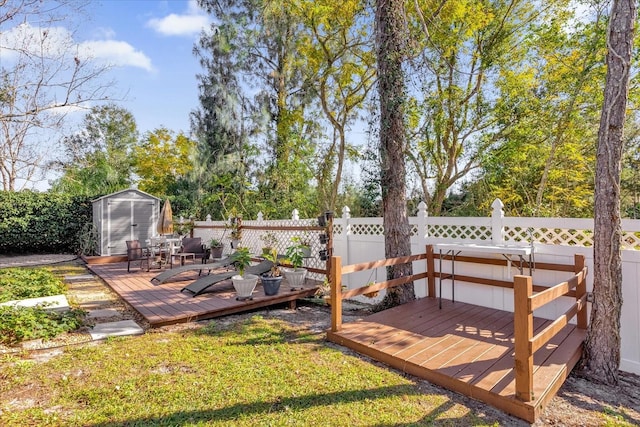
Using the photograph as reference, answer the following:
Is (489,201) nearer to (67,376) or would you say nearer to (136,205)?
(67,376)

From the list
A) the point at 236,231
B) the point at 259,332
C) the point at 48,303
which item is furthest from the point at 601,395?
the point at 236,231

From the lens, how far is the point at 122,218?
10867 mm

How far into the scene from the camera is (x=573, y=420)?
2.36m

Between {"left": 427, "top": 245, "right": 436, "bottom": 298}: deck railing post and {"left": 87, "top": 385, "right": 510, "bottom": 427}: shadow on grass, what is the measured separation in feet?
7.94

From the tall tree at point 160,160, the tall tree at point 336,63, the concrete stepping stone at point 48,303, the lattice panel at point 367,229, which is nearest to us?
the concrete stepping stone at point 48,303

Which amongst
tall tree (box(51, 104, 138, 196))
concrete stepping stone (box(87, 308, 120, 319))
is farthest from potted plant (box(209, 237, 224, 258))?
tall tree (box(51, 104, 138, 196))

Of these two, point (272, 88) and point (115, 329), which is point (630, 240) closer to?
point (115, 329)

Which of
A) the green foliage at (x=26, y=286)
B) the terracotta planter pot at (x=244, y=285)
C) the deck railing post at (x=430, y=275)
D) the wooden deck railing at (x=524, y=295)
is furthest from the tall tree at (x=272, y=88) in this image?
the wooden deck railing at (x=524, y=295)

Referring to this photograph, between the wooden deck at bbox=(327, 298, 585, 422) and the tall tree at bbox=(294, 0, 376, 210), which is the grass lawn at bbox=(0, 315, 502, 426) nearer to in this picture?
the wooden deck at bbox=(327, 298, 585, 422)

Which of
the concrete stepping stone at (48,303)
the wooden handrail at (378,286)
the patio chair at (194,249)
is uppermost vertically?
the patio chair at (194,249)

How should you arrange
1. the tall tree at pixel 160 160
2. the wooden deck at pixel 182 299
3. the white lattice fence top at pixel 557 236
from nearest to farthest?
the white lattice fence top at pixel 557 236 < the wooden deck at pixel 182 299 < the tall tree at pixel 160 160

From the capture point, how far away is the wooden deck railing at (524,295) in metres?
2.33

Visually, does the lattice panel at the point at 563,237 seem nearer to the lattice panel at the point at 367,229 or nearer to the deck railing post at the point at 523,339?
the deck railing post at the point at 523,339

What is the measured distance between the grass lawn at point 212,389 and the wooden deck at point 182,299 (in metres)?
0.76
